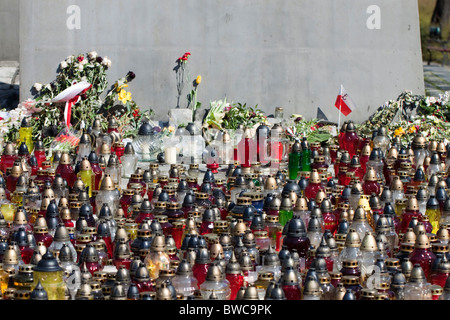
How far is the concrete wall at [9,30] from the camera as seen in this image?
1564cm

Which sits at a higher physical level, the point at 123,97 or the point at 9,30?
the point at 9,30

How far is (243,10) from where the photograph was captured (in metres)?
12.6

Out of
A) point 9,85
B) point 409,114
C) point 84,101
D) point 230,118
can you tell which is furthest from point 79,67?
point 409,114

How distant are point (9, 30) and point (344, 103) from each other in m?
5.99

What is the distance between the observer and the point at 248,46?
12.6 metres

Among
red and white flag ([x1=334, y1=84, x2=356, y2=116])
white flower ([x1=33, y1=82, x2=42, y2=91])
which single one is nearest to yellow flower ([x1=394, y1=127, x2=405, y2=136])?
red and white flag ([x1=334, y1=84, x2=356, y2=116])

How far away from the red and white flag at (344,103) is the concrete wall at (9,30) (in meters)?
5.75

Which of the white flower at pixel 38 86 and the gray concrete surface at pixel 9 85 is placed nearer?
the white flower at pixel 38 86

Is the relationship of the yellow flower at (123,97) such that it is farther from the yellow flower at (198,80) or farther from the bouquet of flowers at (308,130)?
the bouquet of flowers at (308,130)

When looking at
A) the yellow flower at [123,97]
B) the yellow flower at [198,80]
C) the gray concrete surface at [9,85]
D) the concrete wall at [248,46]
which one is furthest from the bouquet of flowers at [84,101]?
the gray concrete surface at [9,85]

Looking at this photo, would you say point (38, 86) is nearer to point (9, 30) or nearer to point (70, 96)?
point (70, 96)

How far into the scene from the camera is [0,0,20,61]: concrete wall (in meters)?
15.6

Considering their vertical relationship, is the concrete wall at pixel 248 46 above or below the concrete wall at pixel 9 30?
below
